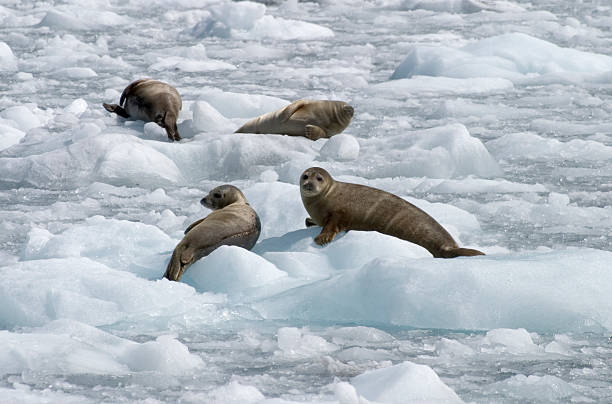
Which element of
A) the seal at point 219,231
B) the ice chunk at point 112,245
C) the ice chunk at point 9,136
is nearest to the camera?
the seal at point 219,231

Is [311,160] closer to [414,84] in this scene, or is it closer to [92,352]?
[414,84]

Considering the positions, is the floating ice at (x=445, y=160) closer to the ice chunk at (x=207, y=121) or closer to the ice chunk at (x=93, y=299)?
the ice chunk at (x=207, y=121)

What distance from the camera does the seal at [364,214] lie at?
4461 mm

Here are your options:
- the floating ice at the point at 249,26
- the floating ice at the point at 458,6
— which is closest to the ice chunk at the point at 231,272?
the floating ice at the point at 249,26

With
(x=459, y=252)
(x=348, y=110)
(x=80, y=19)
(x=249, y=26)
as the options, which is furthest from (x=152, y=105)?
(x=80, y=19)

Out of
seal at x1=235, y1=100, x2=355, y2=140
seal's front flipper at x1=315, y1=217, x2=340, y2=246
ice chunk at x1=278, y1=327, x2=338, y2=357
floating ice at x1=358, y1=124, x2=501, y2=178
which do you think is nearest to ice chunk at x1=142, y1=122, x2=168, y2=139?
seal at x1=235, y1=100, x2=355, y2=140

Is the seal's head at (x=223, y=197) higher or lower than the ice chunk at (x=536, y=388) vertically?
lower

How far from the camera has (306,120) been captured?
7.07 meters

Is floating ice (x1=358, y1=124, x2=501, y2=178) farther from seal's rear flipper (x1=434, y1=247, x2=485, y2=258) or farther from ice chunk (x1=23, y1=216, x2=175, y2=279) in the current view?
ice chunk (x1=23, y1=216, x2=175, y2=279)

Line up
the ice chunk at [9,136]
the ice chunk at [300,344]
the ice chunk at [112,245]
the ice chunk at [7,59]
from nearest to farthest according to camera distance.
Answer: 1. the ice chunk at [300,344]
2. the ice chunk at [112,245]
3. the ice chunk at [9,136]
4. the ice chunk at [7,59]

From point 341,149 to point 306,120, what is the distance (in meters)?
0.63

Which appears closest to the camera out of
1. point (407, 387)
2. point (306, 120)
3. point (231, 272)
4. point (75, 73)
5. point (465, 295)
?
point (407, 387)

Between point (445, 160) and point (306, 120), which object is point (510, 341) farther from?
point (306, 120)

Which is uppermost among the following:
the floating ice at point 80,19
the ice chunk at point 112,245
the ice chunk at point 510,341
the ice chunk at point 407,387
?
the ice chunk at point 407,387
